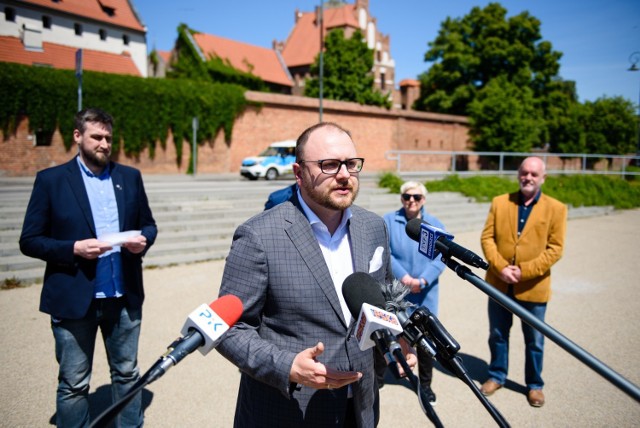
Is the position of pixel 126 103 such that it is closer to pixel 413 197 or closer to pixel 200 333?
pixel 413 197

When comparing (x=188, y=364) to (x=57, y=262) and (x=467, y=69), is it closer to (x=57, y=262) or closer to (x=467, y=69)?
(x=57, y=262)

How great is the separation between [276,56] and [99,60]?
21185mm

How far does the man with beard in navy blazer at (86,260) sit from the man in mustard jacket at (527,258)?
3130 mm

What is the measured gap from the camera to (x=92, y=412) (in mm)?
3646

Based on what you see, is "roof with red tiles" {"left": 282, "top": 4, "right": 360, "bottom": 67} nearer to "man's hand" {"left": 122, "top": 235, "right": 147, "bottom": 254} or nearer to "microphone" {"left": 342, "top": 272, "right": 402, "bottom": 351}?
"man's hand" {"left": 122, "top": 235, "right": 147, "bottom": 254}

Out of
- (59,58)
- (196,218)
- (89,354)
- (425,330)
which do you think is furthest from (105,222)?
(59,58)

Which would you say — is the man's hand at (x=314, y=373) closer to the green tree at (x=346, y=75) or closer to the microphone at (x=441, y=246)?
the microphone at (x=441, y=246)

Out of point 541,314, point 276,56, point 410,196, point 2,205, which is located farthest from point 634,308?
point 276,56

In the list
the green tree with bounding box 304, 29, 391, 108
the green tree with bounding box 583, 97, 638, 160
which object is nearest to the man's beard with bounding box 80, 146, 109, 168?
the green tree with bounding box 304, 29, 391, 108

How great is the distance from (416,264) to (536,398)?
163 cm

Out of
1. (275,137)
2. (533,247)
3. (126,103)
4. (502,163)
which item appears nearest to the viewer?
(533,247)

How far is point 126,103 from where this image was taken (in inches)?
938

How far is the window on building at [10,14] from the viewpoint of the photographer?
33747 millimetres

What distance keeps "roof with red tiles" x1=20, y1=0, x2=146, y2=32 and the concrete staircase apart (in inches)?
1352
